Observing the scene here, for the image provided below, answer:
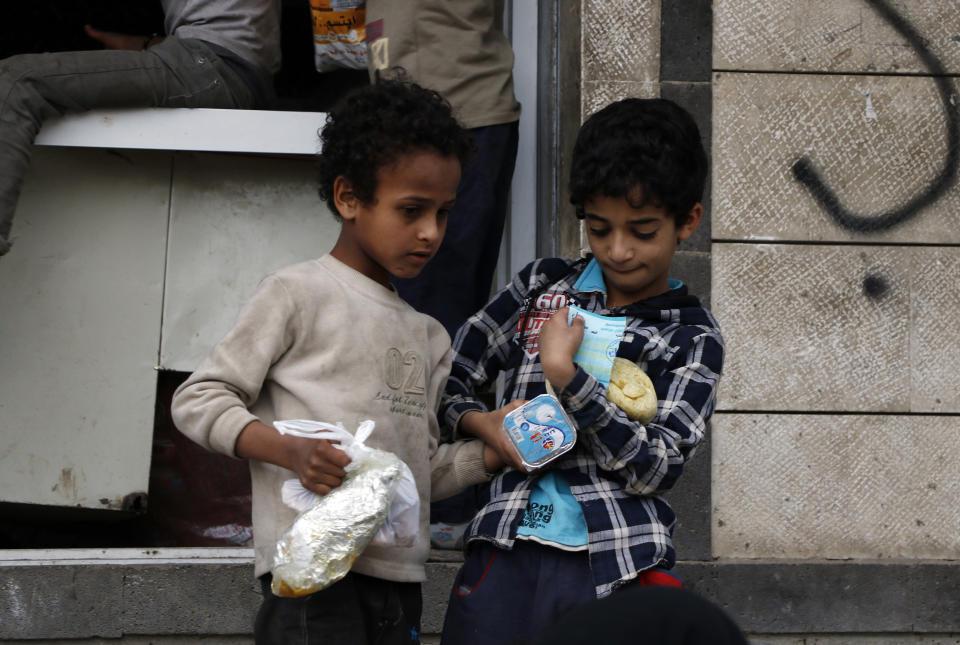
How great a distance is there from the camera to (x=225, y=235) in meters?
3.85

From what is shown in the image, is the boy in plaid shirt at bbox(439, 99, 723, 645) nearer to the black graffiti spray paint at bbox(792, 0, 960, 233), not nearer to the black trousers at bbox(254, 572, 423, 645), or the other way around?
the black trousers at bbox(254, 572, 423, 645)

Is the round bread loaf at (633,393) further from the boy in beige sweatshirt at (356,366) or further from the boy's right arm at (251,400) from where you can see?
the boy's right arm at (251,400)

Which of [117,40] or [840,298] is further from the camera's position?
[117,40]

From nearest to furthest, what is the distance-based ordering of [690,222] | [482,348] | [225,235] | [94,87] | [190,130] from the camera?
[690,222] < [482,348] < [94,87] < [190,130] < [225,235]

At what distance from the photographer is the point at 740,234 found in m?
3.72

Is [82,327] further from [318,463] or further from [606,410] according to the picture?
[606,410]

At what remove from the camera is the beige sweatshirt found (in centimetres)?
207

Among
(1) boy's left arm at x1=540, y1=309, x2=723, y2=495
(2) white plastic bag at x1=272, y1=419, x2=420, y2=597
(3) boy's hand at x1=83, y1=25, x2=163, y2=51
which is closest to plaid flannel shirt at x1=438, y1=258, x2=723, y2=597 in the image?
(1) boy's left arm at x1=540, y1=309, x2=723, y2=495

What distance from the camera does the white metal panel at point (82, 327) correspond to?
12.2ft

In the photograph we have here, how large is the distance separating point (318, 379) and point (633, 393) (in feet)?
2.05

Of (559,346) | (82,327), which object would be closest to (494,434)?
(559,346)

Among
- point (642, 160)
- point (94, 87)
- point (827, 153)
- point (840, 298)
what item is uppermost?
point (94, 87)

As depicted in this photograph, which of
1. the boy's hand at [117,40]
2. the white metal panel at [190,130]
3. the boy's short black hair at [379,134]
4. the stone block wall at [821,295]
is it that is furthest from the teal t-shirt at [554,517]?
the boy's hand at [117,40]

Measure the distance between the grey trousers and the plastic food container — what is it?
195 centimetres
